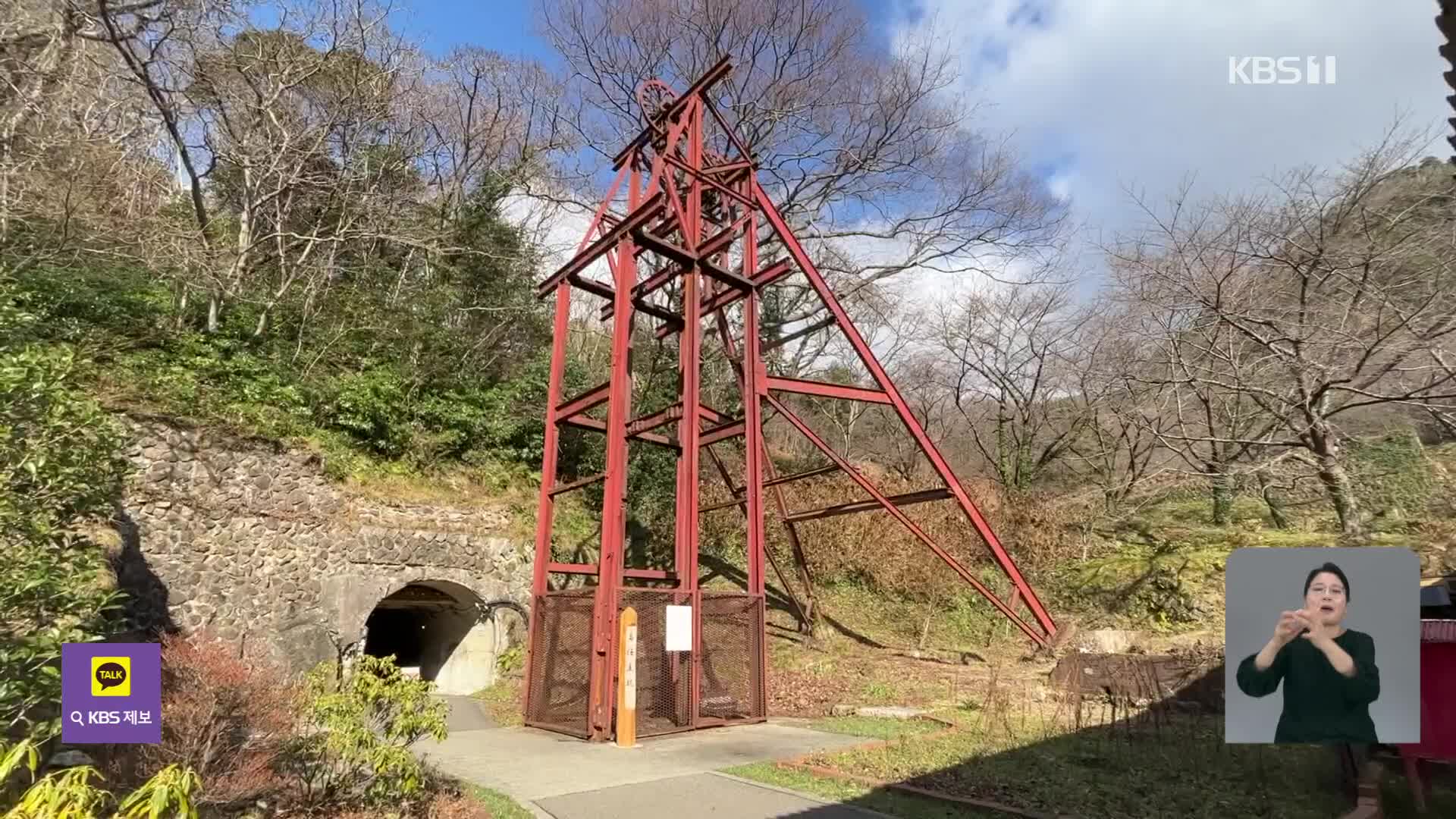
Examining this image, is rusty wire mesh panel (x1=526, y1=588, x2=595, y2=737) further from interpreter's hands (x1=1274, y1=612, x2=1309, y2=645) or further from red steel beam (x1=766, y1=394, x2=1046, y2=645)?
interpreter's hands (x1=1274, y1=612, x2=1309, y2=645)

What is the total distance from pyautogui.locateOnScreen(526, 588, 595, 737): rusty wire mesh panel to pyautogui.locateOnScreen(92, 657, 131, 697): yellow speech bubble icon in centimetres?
585

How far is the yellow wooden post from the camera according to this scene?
28.5 ft

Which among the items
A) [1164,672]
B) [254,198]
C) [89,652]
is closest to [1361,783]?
[1164,672]

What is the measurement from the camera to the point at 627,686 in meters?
8.74

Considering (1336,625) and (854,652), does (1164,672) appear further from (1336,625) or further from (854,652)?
(1336,625)

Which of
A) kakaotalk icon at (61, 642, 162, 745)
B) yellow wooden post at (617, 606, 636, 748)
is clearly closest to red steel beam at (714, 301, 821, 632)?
yellow wooden post at (617, 606, 636, 748)

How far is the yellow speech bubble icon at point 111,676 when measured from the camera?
3.83m

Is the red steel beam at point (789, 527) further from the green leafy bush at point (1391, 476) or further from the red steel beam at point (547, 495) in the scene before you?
the green leafy bush at point (1391, 476)

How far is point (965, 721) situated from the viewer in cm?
937

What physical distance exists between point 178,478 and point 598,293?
21.6 ft

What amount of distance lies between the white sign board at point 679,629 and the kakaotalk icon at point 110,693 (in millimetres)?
5474

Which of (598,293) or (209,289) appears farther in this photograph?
(209,289)

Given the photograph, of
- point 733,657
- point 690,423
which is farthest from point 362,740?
point 690,423

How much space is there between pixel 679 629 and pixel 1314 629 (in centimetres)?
736
